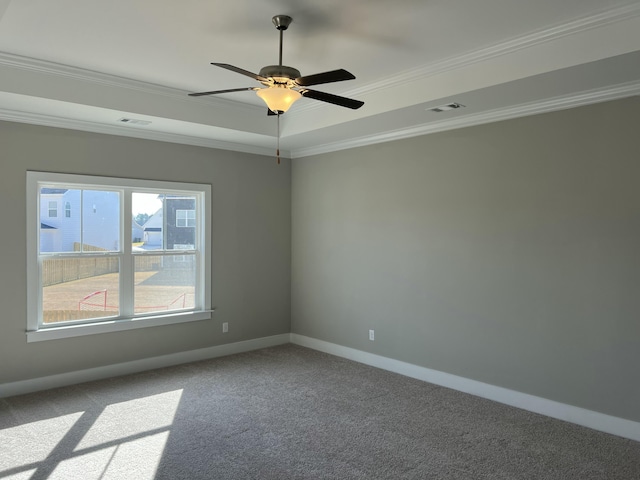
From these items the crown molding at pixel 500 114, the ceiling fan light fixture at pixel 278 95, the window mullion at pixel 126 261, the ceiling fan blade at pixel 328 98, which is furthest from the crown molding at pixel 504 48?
the window mullion at pixel 126 261

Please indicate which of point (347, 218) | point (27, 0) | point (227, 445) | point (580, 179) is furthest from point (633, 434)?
point (27, 0)

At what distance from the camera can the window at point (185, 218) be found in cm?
540

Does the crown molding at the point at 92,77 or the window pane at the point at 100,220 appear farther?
the window pane at the point at 100,220

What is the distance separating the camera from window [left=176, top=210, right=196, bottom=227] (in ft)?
17.7

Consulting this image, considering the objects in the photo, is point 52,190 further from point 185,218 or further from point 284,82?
point 284,82

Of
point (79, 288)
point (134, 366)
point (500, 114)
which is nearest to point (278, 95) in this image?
point (500, 114)

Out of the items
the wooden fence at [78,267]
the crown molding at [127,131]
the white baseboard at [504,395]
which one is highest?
the crown molding at [127,131]

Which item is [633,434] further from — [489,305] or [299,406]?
[299,406]

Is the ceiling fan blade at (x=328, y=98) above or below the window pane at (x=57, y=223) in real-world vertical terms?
above

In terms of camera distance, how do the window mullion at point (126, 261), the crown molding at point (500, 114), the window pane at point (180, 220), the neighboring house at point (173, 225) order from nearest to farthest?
the crown molding at point (500, 114) < the window mullion at point (126, 261) < the neighboring house at point (173, 225) < the window pane at point (180, 220)

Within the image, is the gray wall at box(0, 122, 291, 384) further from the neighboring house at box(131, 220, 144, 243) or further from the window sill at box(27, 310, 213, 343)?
the neighboring house at box(131, 220, 144, 243)

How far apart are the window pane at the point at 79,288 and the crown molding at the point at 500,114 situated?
2791mm

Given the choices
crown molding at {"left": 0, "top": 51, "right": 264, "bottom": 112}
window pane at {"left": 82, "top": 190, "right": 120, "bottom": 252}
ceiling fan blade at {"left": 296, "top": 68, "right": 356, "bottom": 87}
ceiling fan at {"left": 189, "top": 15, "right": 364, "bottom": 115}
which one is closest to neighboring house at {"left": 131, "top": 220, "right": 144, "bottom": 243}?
window pane at {"left": 82, "top": 190, "right": 120, "bottom": 252}

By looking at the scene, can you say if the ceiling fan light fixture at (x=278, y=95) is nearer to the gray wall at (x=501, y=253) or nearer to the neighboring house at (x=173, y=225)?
the gray wall at (x=501, y=253)
